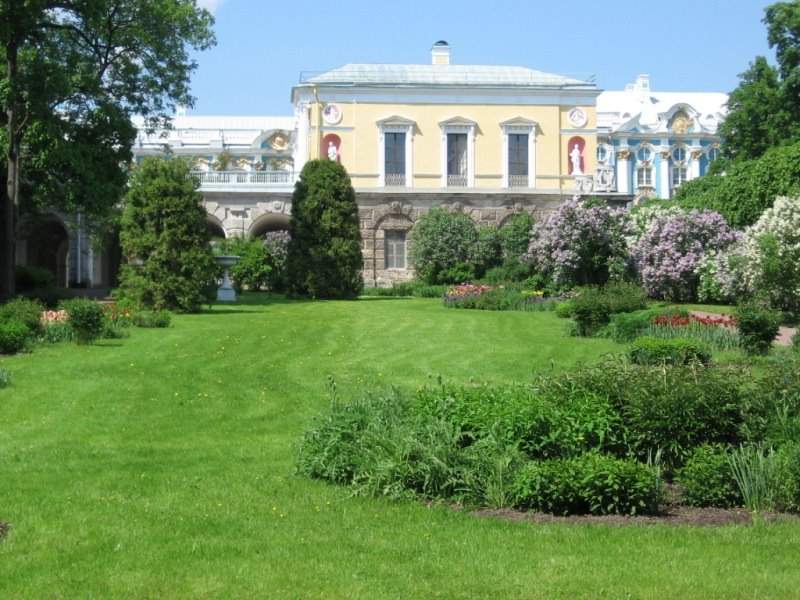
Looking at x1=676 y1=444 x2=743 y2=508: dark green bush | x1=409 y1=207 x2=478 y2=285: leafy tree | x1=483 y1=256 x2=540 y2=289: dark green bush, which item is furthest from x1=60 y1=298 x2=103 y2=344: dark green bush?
x1=409 y1=207 x2=478 y2=285: leafy tree

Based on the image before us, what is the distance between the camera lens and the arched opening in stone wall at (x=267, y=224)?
4553cm

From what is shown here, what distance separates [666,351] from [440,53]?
40400mm

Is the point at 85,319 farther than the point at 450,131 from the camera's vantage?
No

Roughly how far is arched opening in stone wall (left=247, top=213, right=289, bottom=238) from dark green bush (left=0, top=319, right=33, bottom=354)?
26720mm

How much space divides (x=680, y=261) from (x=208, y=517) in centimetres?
2536

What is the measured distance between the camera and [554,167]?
4891 centimetres

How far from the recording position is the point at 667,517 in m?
8.20

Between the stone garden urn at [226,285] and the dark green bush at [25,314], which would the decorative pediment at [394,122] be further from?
the dark green bush at [25,314]

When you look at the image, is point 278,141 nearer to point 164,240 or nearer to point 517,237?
point 517,237

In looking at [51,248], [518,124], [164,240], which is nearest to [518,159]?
[518,124]

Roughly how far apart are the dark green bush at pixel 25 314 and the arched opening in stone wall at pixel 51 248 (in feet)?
80.6

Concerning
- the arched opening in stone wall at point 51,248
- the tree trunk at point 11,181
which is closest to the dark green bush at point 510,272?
the tree trunk at point 11,181

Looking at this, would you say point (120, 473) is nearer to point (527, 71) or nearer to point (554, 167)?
point (554, 167)

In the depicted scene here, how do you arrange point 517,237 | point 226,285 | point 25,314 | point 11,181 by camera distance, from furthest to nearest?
point 517,237 → point 226,285 → point 11,181 → point 25,314
